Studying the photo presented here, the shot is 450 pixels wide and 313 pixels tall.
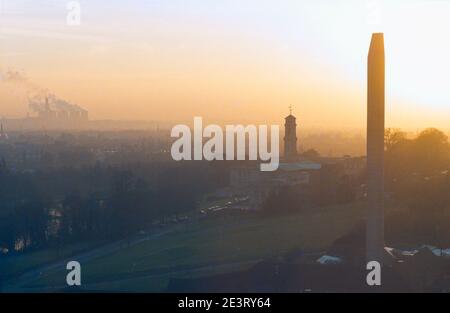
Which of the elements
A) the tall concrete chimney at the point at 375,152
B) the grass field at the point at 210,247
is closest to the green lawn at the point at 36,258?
the grass field at the point at 210,247

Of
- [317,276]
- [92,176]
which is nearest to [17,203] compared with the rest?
[92,176]

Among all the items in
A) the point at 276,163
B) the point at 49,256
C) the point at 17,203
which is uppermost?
the point at 276,163

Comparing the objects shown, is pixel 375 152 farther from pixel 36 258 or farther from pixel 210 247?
pixel 36 258

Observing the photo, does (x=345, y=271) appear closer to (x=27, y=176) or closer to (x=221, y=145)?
(x=221, y=145)
